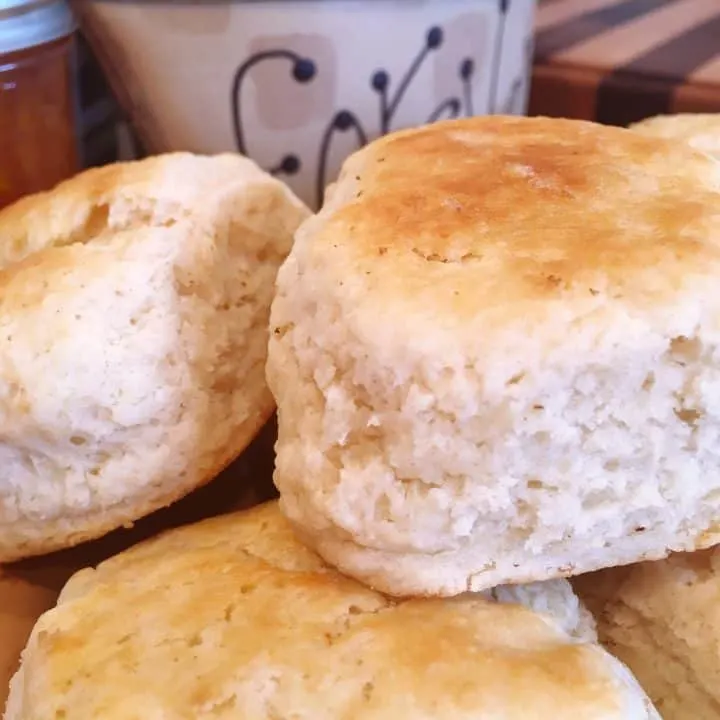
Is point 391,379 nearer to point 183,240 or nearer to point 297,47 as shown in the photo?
point 183,240

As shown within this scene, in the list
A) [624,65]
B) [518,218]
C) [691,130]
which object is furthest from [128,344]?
[624,65]

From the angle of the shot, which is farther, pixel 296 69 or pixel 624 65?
pixel 624 65

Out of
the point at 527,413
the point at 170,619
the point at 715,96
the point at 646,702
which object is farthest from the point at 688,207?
the point at 715,96

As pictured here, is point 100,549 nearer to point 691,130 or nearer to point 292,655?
point 292,655

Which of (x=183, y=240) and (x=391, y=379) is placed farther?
(x=183, y=240)

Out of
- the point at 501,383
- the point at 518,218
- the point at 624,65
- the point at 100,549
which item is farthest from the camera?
the point at 624,65

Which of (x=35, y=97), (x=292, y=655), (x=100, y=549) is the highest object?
(x=35, y=97)

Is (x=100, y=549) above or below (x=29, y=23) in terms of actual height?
below

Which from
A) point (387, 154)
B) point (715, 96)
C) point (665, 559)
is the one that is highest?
point (387, 154)
